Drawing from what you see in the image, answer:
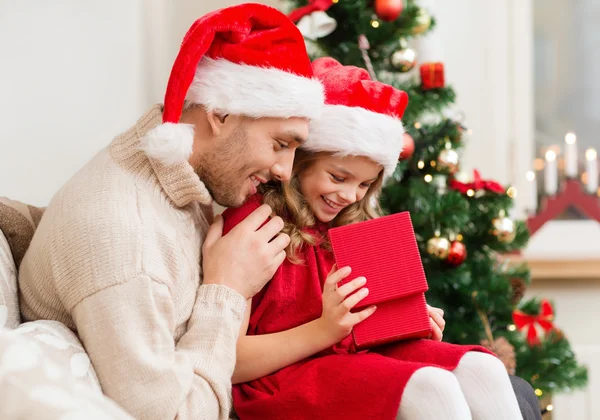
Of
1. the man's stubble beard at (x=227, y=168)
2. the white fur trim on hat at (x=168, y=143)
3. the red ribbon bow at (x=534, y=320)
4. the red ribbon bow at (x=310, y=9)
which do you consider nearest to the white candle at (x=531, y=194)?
the red ribbon bow at (x=534, y=320)

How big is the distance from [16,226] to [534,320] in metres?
1.77

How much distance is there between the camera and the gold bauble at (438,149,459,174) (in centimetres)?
220

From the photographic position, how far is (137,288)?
49.2 inches

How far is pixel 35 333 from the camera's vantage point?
120 cm

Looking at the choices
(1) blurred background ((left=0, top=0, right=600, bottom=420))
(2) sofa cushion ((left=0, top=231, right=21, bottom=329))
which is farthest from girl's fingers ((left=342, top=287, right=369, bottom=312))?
(1) blurred background ((left=0, top=0, right=600, bottom=420))

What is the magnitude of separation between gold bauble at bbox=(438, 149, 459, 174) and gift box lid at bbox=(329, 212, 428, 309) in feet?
2.52

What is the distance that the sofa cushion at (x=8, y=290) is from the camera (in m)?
1.33

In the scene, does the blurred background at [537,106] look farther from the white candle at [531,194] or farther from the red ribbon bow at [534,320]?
the red ribbon bow at [534,320]

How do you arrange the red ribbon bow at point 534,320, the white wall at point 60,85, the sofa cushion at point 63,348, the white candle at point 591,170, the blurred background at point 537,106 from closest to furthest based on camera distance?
1. the sofa cushion at point 63,348
2. the white wall at point 60,85
3. the red ribbon bow at point 534,320
4. the blurred background at point 537,106
5. the white candle at point 591,170

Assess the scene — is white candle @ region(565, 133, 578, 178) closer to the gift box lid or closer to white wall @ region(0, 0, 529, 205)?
white wall @ region(0, 0, 529, 205)

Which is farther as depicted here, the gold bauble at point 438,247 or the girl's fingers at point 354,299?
the gold bauble at point 438,247

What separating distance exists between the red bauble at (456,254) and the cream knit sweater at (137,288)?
3.15 feet

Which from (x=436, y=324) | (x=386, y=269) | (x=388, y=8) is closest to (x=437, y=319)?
(x=436, y=324)

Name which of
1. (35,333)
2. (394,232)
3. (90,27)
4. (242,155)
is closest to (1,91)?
(90,27)
